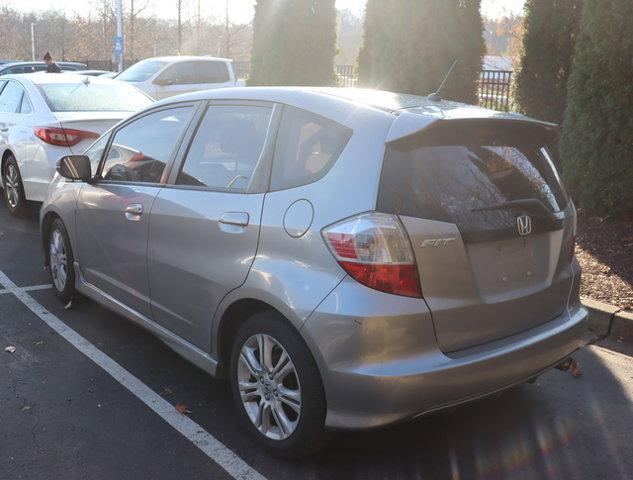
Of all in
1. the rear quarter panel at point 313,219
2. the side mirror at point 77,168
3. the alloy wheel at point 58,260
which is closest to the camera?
the rear quarter panel at point 313,219

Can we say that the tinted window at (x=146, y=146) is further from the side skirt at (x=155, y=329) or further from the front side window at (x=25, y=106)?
the front side window at (x=25, y=106)

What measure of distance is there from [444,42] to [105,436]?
8096 mm

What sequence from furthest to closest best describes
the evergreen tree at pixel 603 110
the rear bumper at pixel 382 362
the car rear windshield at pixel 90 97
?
1. the car rear windshield at pixel 90 97
2. the evergreen tree at pixel 603 110
3. the rear bumper at pixel 382 362

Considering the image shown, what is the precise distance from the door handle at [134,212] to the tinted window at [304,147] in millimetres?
1145

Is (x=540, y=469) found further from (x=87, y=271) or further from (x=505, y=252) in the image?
(x=87, y=271)

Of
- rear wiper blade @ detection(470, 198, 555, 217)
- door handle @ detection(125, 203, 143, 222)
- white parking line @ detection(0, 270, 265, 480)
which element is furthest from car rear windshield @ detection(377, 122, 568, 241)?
door handle @ detection(125, 203, 143, 222)

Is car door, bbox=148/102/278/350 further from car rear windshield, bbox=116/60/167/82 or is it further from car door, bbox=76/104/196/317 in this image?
car rear windshield, bbox=116/60/167/82

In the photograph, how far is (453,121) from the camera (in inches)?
118

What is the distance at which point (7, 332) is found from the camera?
4.78 meters

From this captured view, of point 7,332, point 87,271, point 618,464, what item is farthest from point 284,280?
point 7,332

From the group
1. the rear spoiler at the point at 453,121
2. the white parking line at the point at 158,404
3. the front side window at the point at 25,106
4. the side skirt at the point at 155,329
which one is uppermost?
the rear spoiler at the point at 453,121

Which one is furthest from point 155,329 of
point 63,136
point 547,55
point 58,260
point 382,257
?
point 547,55

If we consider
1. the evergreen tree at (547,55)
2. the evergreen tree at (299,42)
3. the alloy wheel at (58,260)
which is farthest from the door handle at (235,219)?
the evergreen tree at (299,42)

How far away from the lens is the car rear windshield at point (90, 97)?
7.73 meters
